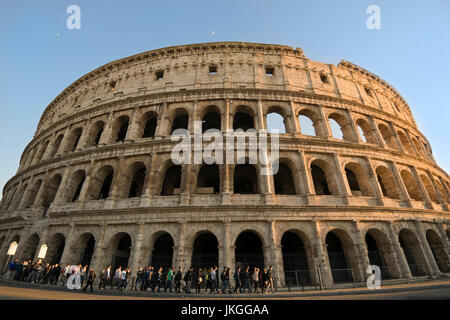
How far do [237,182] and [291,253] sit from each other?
6851mm

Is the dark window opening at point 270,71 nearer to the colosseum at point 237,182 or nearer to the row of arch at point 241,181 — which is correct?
the colosseum at point 237,182

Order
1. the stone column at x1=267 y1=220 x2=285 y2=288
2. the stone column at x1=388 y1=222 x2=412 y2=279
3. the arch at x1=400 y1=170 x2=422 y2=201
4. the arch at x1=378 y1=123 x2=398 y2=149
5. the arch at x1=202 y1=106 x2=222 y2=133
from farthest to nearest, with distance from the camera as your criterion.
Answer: the arch at x1=378 y1=123 x2=398 y2=149 → the arch at x1=202 y1=106 x2=222 y2=133 → the arch at x1=400 y1=170 x2=422 y2=201 → the stone column at x1=388 y1=222 x2=412 y2=279 → the stone column at x1=267 y1=220 x2=285 y2=288

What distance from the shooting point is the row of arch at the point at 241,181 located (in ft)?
47.6

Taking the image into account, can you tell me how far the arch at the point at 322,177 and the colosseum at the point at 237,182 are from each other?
79 millimetres

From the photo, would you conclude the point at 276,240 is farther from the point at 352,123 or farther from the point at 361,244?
the point at 352,123

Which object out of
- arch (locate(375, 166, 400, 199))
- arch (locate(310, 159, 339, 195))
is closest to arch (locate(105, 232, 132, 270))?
arch (locate(310, 159, 339, 195))

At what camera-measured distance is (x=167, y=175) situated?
17406 mm

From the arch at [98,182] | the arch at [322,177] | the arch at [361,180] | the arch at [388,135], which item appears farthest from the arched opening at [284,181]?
the arch at [98,182]

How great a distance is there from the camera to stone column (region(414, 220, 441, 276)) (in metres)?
13.4

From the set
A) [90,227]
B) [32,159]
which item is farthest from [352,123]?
[32,159]

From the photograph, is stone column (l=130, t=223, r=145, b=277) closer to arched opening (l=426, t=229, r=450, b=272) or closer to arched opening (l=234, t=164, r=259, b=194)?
arched opening (l=234, t=164, r=259, b=194)

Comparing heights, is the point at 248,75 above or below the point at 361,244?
above

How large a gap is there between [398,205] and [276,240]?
396 inches

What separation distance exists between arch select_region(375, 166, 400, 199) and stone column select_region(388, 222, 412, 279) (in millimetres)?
3159
